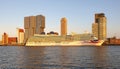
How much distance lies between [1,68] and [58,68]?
9.95m

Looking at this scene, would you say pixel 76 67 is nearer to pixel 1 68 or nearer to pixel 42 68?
pixel 42 68

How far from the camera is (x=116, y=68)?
49719 millimetres

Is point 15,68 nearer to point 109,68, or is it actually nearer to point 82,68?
point 82,68

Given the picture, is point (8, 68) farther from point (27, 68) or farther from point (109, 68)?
point (109, 68)

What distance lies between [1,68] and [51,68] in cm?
872

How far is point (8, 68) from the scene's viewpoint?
4978cm

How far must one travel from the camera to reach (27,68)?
49.7 meters

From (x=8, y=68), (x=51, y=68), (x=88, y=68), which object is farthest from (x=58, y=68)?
(x=8, y=68)

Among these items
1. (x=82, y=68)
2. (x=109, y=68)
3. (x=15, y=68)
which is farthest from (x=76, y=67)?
(x=15, y=68)

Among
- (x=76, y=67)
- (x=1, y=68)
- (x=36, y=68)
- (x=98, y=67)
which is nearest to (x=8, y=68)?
(x=1, y=68)

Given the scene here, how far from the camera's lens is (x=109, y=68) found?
164 feet

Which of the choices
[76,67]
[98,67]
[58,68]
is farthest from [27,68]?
[98,67]

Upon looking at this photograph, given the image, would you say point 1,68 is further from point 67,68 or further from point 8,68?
point 67,68

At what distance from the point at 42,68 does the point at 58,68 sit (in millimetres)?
2840
